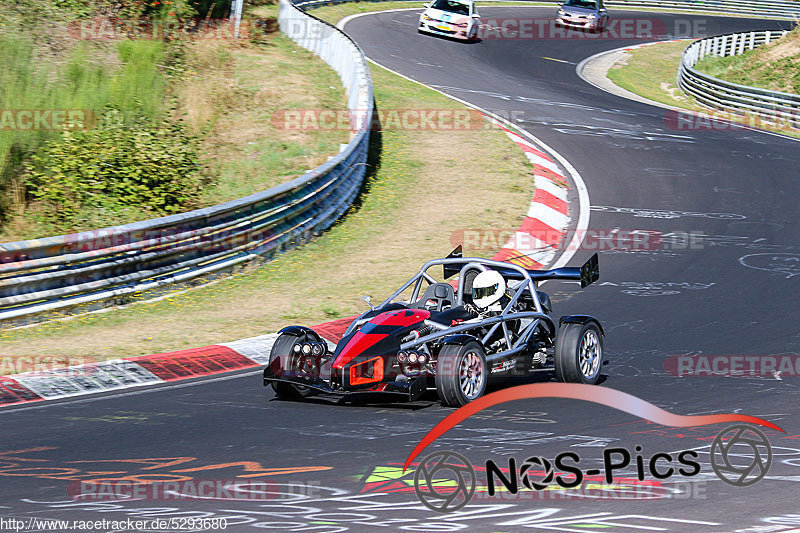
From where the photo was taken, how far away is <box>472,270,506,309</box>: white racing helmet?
951cm

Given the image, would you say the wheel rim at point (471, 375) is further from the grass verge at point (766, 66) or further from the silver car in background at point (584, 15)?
the silver car in background at point (584, 15)

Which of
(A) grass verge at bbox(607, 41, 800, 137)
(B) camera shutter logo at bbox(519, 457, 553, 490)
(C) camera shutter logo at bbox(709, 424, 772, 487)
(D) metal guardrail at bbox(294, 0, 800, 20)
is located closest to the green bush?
(B) camera shutter logo at bbox(519, 457, 553, 490)

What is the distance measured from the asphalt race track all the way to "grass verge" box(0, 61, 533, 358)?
1.72m

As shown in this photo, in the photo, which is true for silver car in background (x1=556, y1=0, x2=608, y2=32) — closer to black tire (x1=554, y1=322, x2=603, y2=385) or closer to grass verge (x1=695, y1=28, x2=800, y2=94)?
grass verge (x1=695, y1=28, x2=800, y2=94)

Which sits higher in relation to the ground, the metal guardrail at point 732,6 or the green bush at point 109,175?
the metal guardrail at point 732,6

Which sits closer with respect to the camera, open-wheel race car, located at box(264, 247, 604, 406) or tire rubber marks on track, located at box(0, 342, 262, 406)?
open-wheel race car, located at box(264, 247, 604, 406)

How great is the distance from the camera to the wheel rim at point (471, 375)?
8.51m

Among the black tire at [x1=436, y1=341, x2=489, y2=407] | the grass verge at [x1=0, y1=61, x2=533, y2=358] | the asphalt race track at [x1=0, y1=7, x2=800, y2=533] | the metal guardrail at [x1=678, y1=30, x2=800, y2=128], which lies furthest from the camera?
the metal guardrail at [x1=678, y1=30, x2=800, y2=128]

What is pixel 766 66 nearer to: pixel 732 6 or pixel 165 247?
pixel 732 6

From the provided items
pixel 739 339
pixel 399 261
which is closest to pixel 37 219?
pixel 399 261

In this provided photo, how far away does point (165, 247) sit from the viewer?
42.3 feet

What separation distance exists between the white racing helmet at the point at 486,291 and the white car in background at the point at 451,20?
1063 inches

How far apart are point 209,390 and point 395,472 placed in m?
3.12

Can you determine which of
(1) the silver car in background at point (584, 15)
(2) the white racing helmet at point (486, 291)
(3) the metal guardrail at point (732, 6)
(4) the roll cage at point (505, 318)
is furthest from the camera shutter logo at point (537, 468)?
(3) the metal guardrail at point (732, 6)
